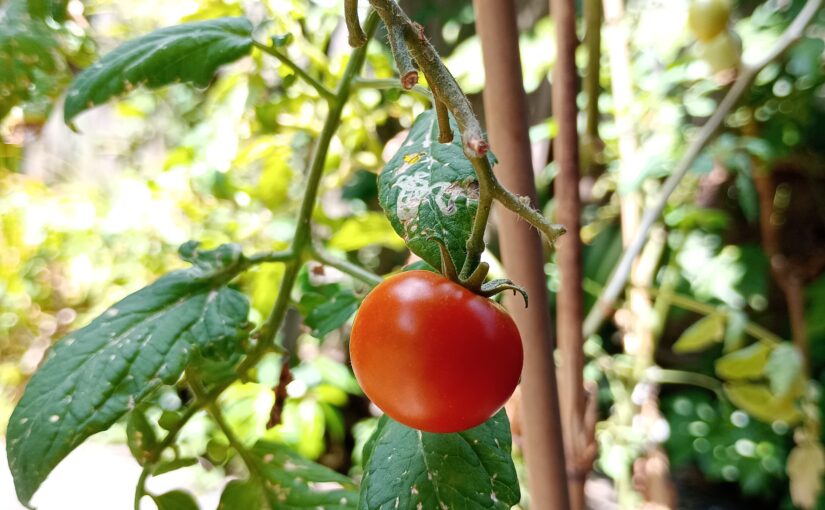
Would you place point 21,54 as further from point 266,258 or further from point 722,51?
point 722,51

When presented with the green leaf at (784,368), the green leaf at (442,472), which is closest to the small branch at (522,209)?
the green leaf at (442,472)

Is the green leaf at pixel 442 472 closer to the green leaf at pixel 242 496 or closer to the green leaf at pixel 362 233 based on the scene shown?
the green leaf at pixel 242 496

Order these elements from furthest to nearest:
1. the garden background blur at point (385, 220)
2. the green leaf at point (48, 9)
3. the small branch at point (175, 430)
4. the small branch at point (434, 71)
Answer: the garden background blur at point (385, 220) → the green leaf at point (48, 9) → the small branch at point (175, 430) → the small branch at point (434, 71)

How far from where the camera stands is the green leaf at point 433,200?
0.78 ft

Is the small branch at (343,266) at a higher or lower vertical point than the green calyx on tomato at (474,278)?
lower

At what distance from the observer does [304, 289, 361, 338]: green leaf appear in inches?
16.4

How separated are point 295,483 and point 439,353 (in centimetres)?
23

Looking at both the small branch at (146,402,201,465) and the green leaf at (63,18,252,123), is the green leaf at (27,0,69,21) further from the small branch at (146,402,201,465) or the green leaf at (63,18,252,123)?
the small branch at (146,402,201,465)

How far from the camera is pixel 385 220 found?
747 mm

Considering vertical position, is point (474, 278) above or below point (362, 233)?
above

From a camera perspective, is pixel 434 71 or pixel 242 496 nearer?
pixel 434 71

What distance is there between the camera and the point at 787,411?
0.87 metres

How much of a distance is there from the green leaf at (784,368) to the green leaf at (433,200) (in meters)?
0.77

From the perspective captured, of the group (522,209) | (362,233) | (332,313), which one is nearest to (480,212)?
(522,209)
